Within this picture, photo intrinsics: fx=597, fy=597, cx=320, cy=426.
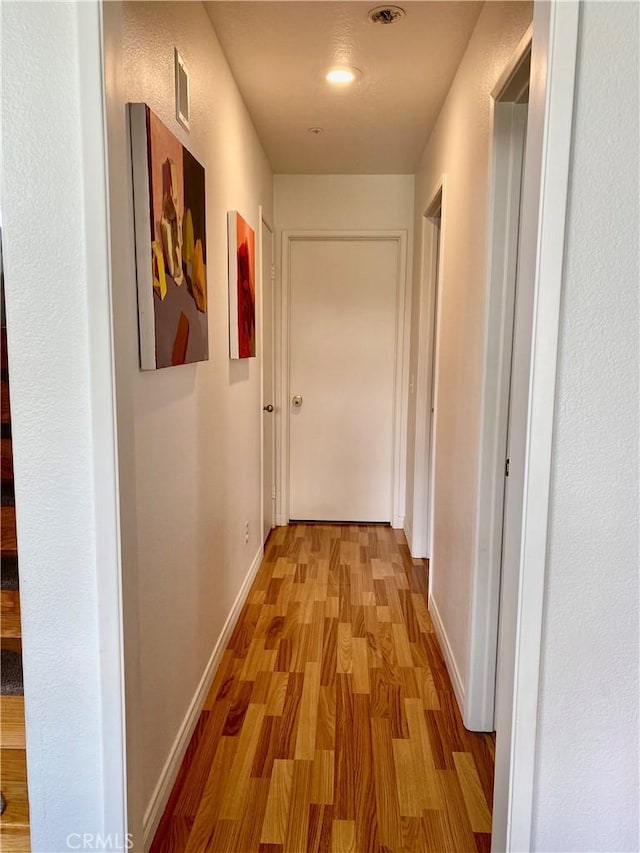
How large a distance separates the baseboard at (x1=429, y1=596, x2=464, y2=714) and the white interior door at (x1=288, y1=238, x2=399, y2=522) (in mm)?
1461

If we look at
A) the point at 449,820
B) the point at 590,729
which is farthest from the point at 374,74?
the point at 449,820

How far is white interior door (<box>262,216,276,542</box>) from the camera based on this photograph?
3.69 meters

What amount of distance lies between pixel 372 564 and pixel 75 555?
2.58 metres

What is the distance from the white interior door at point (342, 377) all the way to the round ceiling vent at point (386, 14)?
1978 millimetres

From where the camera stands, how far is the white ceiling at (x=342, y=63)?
2041mm

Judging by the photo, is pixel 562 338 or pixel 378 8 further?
pixel 378 8

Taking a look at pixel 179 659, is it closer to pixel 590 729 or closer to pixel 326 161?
pixel 590 729

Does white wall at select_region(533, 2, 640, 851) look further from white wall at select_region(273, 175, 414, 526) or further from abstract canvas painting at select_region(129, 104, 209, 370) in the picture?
white wall at select_region(273, 175, 414, 526)

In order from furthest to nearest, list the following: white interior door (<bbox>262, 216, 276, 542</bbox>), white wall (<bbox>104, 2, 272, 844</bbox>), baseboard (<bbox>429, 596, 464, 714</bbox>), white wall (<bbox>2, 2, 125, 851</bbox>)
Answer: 1. white interior door (<bbox>262, 216, 276, 542</bbox>)
2. baseboard (<bbox>429, 596, 464, 714</bbox>)
3. white wall (<bbox>104, 2, 272, 844</bbox>)
4. white wall (<bbox>2, 2, 125, 851</bbox>)

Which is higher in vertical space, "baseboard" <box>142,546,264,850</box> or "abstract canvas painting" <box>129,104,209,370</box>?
"abstract canvas painting" <box>129,104,209,370</box>

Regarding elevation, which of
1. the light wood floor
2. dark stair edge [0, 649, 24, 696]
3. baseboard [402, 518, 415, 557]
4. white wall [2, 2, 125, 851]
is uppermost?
white wall [2, 2, 125, 851]

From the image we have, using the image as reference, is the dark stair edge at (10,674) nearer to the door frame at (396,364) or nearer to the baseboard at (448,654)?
the baseboard at (448,654)

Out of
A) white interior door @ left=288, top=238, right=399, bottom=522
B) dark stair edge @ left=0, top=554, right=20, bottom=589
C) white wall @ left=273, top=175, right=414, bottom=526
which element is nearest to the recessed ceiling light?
white wall @ left=273, top=175, right=414, bottom=526

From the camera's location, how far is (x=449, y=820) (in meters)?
1.66
